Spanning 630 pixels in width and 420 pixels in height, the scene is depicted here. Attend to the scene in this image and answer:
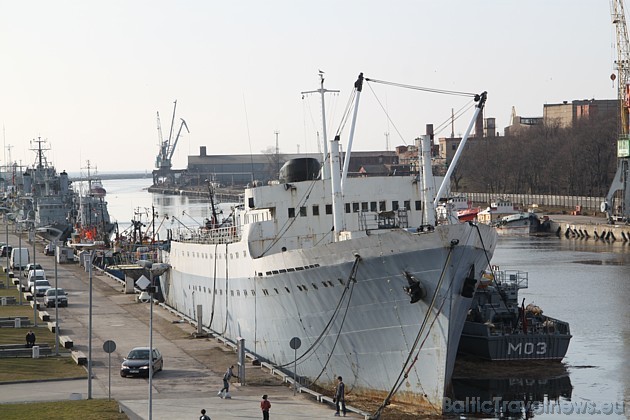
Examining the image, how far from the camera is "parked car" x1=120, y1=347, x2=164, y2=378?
42375mm

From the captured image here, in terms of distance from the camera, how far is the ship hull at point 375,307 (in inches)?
1471

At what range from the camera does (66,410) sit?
3600 centimetres

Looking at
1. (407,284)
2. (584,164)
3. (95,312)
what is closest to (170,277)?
(95,312)

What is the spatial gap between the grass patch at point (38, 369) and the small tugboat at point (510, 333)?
58.7ft

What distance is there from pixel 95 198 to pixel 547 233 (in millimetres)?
61353

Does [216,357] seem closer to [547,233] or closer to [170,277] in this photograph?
[170,277]

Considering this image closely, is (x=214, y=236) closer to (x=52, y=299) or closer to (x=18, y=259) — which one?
(x=52, y=299)

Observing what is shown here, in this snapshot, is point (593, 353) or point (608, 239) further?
point (608, 239)

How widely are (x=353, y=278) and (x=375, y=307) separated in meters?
1.23

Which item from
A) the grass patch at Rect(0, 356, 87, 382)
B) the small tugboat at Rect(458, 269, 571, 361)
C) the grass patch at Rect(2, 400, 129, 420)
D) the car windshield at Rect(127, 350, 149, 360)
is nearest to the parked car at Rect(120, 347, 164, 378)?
the car windshield at Rect(127, 350, 149, 360)

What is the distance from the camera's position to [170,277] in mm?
69312

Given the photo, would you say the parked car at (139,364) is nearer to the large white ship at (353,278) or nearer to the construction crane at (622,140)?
the large white ship at (353,278)

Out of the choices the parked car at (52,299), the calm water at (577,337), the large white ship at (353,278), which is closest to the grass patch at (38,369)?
the large white ship at (353,278)

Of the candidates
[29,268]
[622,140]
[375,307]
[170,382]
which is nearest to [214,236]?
[170,382]
